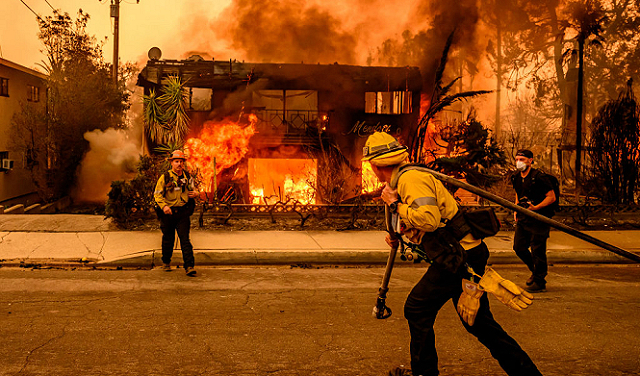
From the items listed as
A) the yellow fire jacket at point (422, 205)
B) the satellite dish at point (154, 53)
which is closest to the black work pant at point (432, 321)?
the yellow fire jacket at point (422, 205)

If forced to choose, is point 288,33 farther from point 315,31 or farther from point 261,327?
point 261,327

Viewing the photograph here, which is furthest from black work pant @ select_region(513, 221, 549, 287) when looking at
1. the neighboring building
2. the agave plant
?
the neighboring building

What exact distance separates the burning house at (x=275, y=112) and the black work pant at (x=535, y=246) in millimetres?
11439

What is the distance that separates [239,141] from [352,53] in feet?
31.2

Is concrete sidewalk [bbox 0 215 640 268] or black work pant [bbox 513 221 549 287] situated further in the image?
concrete sidewalk [bbox 0 215 640 268]

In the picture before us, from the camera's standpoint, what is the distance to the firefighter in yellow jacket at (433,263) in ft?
12.3

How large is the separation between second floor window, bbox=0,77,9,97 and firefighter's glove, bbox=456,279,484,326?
22740 millimetres

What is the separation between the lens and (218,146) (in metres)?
18.8

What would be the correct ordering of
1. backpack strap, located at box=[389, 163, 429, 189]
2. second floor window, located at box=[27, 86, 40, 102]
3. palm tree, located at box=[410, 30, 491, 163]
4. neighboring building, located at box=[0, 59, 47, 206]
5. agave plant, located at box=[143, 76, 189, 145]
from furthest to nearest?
second floor window, located at box=[27, 86, 40, 102], neighboring building, located at box=[0, 59, 47, 206], agave plant, located at box=[143, 76, 189, 145], palm tree, located at box=[410, 30, 491, 163], backpack strap, located at box=[389, 163, 429, 189]

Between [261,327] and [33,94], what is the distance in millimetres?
23727

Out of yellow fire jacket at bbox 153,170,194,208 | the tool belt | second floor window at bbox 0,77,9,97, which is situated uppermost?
second floor window at bbox 0,77,9,97

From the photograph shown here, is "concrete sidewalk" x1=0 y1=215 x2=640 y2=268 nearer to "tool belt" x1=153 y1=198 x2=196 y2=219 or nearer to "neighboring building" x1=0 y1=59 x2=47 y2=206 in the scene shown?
"tool belt" x1=153 y1=198 x2=196 y2=219

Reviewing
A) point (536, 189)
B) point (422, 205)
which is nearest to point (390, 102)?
point (536, 189)

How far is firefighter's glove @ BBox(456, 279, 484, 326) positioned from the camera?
145 inches
